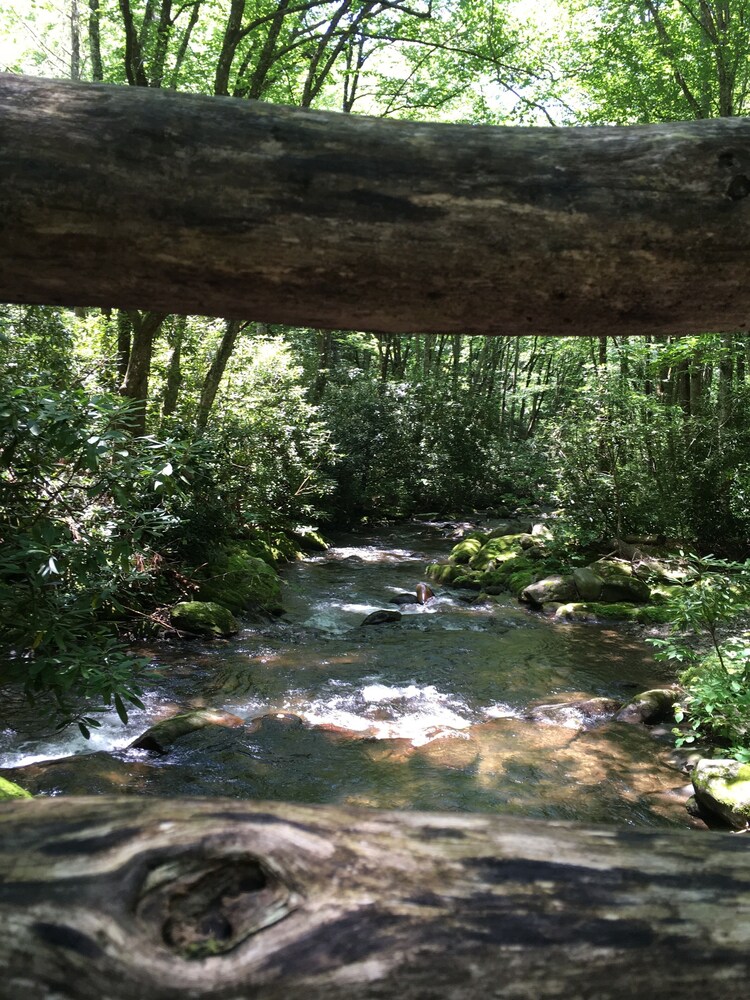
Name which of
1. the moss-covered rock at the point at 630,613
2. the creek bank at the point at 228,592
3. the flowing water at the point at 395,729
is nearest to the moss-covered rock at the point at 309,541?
the creek bank at the point at 228,592

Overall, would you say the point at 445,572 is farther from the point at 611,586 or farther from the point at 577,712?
Result: the point at 577,712

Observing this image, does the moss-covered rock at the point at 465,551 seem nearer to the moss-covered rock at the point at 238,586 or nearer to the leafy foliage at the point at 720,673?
the moss-covered rock at the point at 238,586

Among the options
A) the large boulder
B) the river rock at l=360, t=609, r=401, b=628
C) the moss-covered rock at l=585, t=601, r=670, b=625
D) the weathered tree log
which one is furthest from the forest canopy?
the weathered tree log

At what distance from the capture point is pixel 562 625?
10.1 meters

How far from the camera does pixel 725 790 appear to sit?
4.79 meters

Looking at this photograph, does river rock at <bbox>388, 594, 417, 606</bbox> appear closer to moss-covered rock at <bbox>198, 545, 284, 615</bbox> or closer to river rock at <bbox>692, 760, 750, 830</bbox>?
moss-covered rock at <bbox>198, 545, 284, 615</bbox>

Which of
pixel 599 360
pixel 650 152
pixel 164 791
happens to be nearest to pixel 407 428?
pixel 599 360

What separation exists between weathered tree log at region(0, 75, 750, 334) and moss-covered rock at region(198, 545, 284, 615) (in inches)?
341

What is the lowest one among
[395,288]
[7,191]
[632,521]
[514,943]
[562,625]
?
[562,625]

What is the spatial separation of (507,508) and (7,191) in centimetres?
2082

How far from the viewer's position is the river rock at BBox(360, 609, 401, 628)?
9922 millimetres

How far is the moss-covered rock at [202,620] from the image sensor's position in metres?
8.68

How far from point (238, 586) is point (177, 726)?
4.03 meters

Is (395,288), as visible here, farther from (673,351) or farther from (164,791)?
(673,351)
